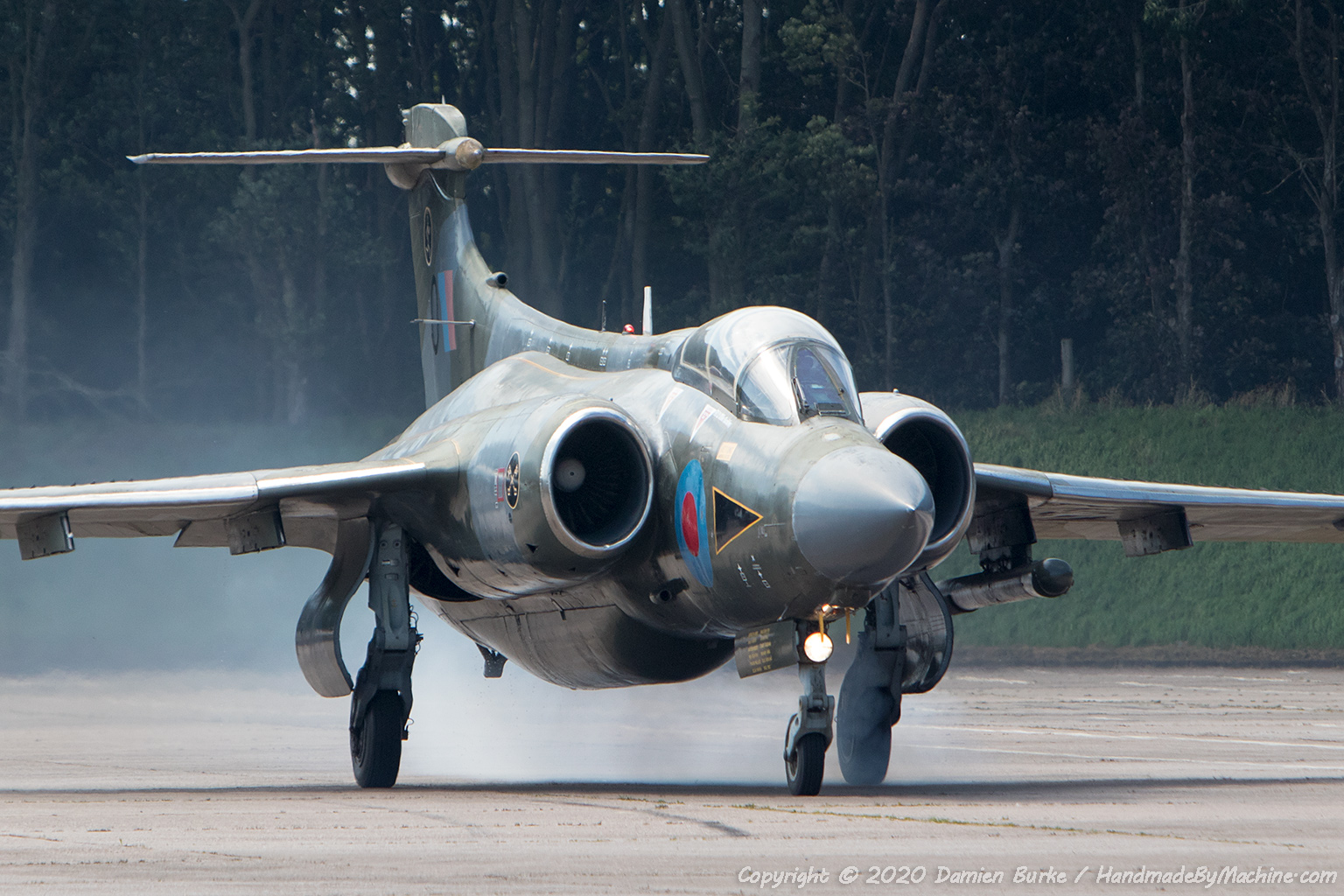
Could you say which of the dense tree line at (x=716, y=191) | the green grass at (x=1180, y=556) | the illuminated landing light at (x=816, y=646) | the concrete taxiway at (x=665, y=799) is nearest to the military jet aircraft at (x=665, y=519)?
the illuminated landing light at (x=816, y=646)

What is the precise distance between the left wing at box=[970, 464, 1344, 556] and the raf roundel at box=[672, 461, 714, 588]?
3.29m

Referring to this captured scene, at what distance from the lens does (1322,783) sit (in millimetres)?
11969

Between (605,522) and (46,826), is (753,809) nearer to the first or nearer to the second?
(605,522)

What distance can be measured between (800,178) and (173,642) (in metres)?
18.4

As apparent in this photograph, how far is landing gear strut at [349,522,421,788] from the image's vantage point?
1292 centimetres

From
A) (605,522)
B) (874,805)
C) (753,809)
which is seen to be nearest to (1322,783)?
(874,805)

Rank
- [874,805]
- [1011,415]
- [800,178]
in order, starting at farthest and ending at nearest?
[800,178], [1011,415], [874,805]

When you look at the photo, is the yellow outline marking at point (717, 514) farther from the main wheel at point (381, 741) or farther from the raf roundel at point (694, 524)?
the main wheel at point (381, 741)

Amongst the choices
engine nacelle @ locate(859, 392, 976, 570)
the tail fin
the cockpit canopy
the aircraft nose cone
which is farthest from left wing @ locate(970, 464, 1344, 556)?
the tail fin

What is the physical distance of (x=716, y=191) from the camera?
→ 138ft

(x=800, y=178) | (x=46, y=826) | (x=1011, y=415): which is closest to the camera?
(x=46, y=826)

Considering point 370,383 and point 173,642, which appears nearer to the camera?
point 173,642

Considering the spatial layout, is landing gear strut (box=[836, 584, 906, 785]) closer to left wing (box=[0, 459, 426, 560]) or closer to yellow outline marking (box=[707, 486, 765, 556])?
yellow outline marking (box=[707, 486, 765, 556])

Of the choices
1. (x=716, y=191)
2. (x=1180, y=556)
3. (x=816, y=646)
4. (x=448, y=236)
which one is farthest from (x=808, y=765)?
(x=716, y=191)
